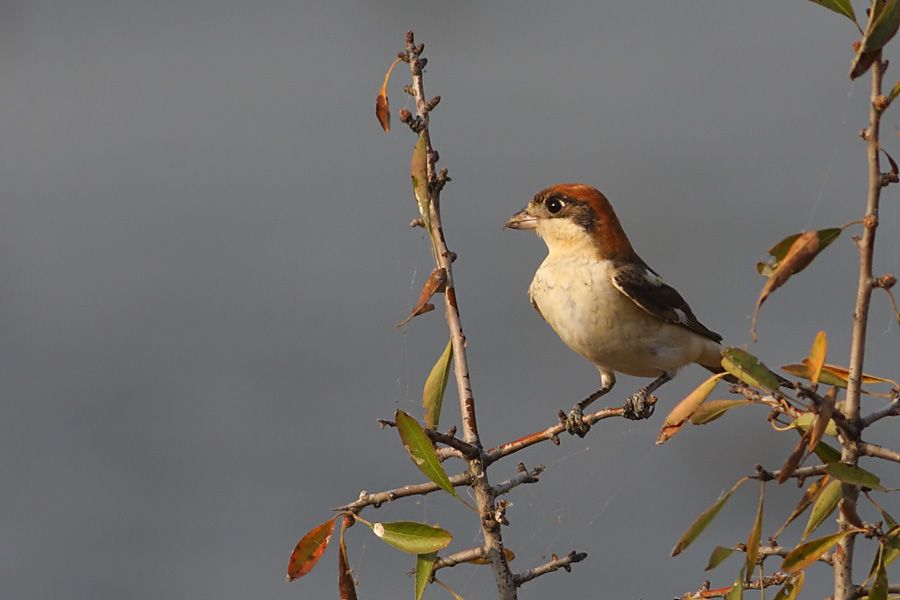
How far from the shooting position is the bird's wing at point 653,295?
4195mm

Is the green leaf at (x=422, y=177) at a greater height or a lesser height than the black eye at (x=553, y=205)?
greater

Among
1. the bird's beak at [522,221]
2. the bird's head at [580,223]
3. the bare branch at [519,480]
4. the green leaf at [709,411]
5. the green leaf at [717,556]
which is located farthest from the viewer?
the bird's beak at [522,221]

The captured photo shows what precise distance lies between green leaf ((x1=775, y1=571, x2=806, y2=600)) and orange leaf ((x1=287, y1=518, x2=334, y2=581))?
785 millimetres

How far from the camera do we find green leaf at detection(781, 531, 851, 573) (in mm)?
1763

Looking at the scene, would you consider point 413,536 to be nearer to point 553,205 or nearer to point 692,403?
point 692,403

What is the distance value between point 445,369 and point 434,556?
41 cm

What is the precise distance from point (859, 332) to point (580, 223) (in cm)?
274

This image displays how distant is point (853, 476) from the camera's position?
1708 millimetres

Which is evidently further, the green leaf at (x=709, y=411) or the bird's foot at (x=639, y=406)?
the bird's foot at (x=639, y=406)

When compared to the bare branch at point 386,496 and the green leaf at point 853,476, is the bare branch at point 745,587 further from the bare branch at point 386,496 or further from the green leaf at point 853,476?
the bare branch at point 386,496

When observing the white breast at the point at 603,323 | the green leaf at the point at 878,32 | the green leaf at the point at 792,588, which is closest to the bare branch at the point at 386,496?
the green leaf at the point at 792,588

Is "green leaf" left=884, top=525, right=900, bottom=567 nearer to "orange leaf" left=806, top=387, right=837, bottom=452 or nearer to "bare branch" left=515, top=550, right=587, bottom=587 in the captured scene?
"orange leaf" left=806, top=387, right=837, bottom=452

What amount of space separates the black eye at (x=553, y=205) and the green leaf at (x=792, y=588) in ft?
8.50

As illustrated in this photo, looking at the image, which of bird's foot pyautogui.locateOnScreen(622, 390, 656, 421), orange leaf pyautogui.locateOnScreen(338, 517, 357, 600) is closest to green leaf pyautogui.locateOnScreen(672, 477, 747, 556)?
orange leaf pyautogui.locateOnScreen(338, 517, 357, 600)
